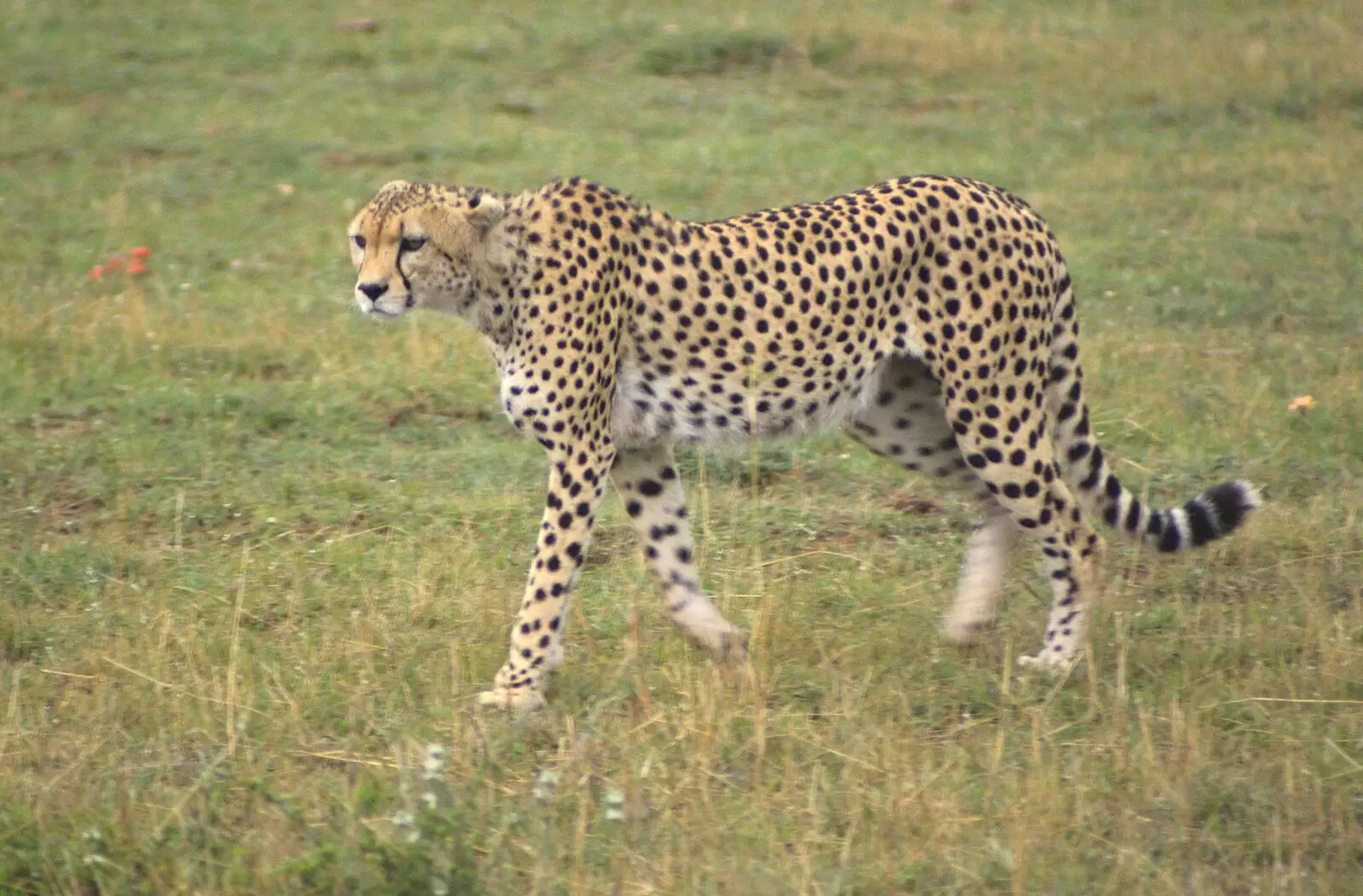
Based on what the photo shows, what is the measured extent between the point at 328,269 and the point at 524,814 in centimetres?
486

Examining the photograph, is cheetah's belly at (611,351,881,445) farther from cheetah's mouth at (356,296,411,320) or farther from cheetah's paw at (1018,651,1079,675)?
cheetah's paw at (1018,651,1079,675)

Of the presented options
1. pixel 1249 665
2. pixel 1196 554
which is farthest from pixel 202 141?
pixel 1249 665

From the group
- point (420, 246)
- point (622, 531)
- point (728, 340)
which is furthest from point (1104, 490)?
point (420, 246)

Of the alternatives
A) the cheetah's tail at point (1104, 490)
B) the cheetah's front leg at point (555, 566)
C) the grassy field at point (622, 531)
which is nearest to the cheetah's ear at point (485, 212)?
the cheetah's front leg at point (555, 566)

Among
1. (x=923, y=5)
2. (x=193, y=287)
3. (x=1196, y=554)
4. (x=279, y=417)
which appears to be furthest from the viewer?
(x=923, y=5)

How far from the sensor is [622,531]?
5.57m

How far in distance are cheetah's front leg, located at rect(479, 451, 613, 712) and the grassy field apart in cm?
14

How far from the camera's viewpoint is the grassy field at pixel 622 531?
3.52 m

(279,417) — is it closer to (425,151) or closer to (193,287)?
(193,287)

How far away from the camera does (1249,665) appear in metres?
4.39

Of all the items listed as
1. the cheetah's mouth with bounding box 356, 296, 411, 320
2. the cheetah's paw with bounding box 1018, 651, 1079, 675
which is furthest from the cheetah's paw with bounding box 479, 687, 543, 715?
the cheetah's paw with bounding box 1018, 651, 1079, 675

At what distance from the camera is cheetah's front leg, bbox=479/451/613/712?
425 centimetres

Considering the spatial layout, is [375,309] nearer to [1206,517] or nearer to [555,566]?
[555,566]

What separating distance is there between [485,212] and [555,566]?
2.83 ft
